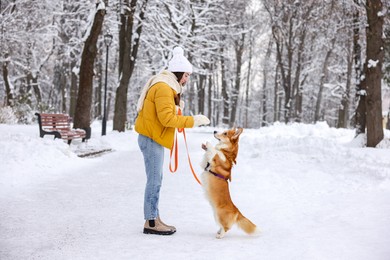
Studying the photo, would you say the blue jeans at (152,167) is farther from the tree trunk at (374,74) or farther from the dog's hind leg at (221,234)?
the tree trunk at (374,74)

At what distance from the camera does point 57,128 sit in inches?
508

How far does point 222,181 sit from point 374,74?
1076cm

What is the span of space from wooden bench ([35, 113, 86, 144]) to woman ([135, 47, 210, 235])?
27.0ft

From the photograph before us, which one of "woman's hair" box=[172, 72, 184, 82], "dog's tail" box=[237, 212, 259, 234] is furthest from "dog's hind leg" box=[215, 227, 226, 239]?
"woman's hair" box=[172, 72, 184, 82]

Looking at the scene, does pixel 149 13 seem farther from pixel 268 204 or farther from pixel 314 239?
pixel 314 239

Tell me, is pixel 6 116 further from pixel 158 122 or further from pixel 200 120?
pixel 200 120

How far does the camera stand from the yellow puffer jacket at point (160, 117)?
4.46m

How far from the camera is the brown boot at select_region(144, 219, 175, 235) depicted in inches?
189

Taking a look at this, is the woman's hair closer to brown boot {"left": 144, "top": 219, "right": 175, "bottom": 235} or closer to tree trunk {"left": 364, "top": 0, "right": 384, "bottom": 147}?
brown boot {"left": 144, "top": 219, "right": 175, "bottom": 235}

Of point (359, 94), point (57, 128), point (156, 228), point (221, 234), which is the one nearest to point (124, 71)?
point (57, 128)

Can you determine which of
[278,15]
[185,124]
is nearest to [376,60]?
[185,124]

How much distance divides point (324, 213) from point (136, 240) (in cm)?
310

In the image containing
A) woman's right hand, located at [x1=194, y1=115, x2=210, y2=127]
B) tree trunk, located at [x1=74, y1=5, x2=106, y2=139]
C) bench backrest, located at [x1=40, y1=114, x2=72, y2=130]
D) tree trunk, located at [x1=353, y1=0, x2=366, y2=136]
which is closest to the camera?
woman's right hand, located at [x1=194, y1=115, x2=210, y2=127]

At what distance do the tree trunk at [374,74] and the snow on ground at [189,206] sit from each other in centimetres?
282
